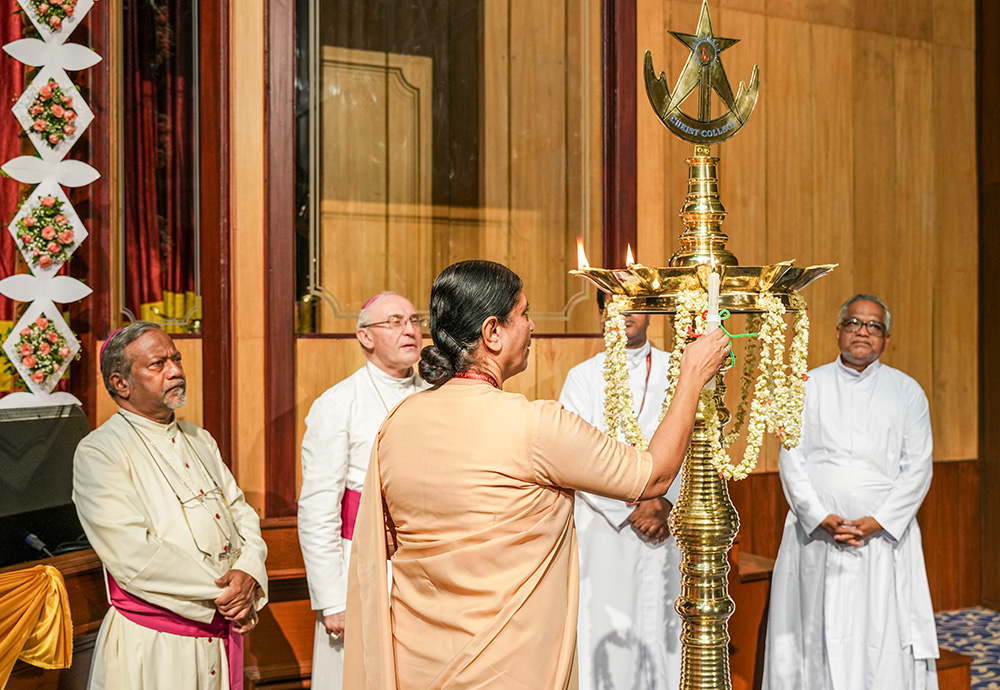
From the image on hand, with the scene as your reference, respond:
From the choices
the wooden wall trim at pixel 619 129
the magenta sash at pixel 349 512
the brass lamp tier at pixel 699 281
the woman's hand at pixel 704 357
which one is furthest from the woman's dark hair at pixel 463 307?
the wooden wall trim at pixel 619 129

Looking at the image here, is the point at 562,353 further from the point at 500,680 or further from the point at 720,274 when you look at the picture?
the point at 500,680

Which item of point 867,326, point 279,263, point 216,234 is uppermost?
point 216,234

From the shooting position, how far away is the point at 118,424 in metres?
3.51

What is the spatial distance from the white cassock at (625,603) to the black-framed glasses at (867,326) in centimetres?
125

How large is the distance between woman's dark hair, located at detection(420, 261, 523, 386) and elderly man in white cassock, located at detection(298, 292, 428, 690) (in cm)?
171

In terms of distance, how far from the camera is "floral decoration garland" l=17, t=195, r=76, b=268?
4.04 m

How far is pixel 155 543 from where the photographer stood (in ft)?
10.9

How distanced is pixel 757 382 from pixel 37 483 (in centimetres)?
280

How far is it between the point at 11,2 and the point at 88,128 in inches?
23.0

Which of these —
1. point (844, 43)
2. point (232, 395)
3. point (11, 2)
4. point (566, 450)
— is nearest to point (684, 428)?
point (566, 450)

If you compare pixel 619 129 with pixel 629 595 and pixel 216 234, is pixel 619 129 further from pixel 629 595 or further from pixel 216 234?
pixel 629 595

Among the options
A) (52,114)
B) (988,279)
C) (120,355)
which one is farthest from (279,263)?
(988,279)

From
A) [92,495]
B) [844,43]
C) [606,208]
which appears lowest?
[92,495]

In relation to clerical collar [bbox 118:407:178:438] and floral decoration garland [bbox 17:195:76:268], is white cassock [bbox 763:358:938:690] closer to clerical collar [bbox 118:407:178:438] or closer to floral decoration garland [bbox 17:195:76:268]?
clerical collar [bbox 118:407:178:438]
